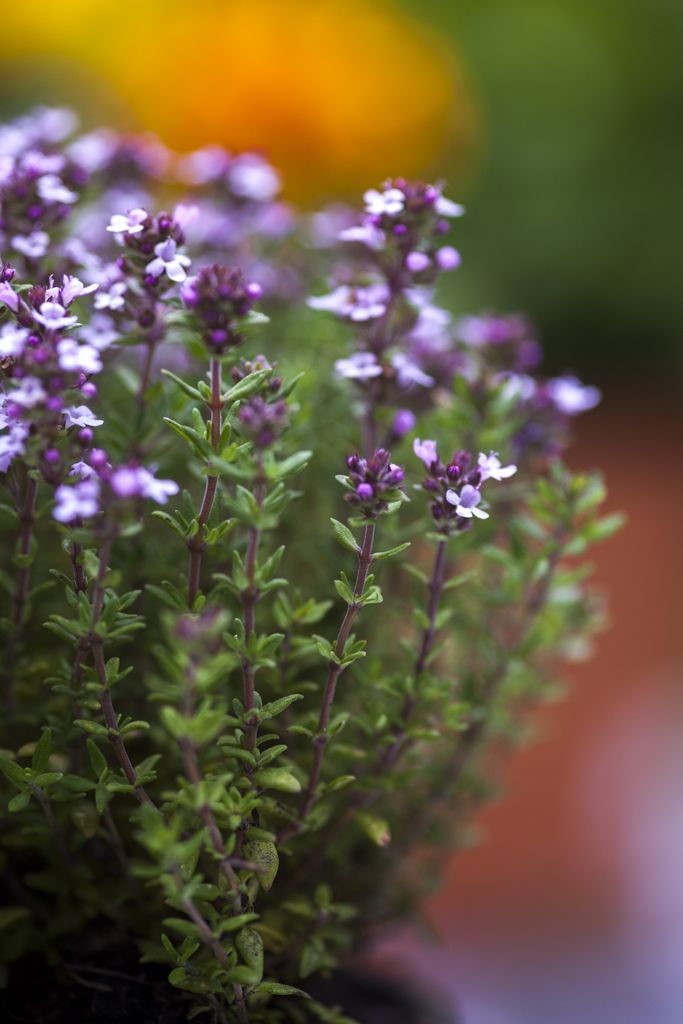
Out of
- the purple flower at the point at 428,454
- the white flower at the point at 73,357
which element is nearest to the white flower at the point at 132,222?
the white flower at the point at 73,357

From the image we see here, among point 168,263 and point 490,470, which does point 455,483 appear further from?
point 168,263

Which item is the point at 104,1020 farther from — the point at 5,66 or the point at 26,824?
the point at 5,66

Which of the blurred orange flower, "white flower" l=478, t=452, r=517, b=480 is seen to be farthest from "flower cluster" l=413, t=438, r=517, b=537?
the blurred orange flower

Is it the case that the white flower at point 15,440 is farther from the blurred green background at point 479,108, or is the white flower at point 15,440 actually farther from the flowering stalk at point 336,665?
the blurred green background at point 479,108

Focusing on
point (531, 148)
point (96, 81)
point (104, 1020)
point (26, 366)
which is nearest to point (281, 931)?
point (104, 1020)

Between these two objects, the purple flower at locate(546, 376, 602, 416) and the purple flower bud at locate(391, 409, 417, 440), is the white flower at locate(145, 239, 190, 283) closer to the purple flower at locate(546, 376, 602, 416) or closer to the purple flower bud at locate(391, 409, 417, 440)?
the purple flower bud at locate(391, 409, 417, 440)

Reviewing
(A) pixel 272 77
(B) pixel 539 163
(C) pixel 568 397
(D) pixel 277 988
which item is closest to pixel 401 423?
(C) pixel 568 397

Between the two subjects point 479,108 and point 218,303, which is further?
point 479,108

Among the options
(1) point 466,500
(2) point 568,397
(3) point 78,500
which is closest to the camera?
(3) point 78,500
